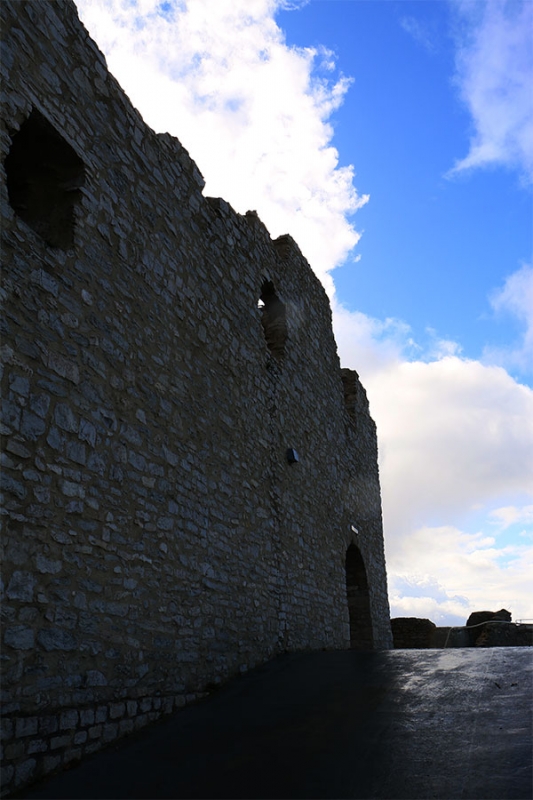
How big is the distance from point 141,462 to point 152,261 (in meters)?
1.98

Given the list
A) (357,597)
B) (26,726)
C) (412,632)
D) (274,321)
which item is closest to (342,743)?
(26,726)

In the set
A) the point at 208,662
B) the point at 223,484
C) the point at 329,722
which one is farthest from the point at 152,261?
the point at 329,722

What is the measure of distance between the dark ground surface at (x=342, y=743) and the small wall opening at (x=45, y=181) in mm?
3744

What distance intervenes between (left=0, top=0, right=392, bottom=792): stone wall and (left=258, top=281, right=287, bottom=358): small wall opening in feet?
2.78

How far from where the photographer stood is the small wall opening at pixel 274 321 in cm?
951

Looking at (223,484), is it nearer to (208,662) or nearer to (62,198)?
(208,662)

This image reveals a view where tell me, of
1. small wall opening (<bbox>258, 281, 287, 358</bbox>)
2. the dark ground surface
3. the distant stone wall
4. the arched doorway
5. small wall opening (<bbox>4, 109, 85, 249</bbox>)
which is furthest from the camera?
the distant stone wall

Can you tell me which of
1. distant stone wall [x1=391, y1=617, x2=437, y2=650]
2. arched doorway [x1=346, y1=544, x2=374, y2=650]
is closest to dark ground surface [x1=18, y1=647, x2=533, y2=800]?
arched doorway [x1=346, y1=544, x2=374, y2=650]

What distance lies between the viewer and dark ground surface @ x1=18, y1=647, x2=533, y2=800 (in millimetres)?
3609

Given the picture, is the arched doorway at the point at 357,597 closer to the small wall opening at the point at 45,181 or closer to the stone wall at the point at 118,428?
the stone wall at the point at 118,428

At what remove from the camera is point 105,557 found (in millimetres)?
4703

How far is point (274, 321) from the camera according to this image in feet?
31.9

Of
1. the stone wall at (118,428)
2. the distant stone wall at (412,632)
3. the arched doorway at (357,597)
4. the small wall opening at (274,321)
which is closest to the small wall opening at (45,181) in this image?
the stone wall at (118,428)

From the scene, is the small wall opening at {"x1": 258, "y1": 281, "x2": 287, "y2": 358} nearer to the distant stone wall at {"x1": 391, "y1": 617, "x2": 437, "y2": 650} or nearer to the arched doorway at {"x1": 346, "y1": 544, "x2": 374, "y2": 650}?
the arched doorway at {"x1": 346, "y1": 544, "x2": 374, "y2": 650}
